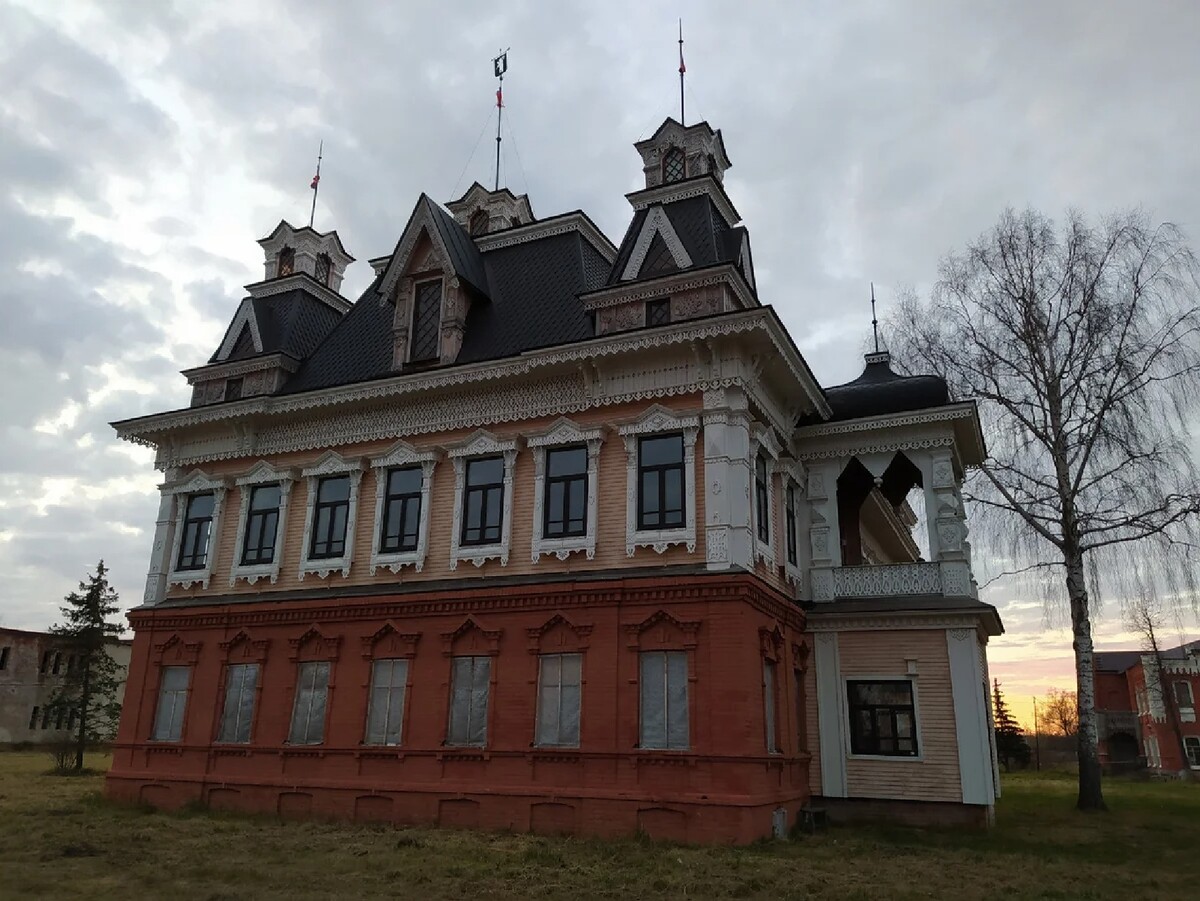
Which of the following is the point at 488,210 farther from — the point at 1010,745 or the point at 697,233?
the point at 1010,745

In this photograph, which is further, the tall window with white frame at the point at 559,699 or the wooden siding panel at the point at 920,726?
the wooden siding panel at the point at 920,726

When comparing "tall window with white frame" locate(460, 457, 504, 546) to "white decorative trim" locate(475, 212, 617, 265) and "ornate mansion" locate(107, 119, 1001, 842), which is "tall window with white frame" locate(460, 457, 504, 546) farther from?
"white decorative trim" locate(475, 212, 617, 265)

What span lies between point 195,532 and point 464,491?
28.7 ft

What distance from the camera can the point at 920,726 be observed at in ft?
62.3

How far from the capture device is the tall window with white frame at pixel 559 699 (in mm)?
17734

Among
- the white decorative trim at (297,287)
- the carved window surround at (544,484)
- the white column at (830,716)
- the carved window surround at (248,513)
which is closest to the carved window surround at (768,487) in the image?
the white column at (830,716)

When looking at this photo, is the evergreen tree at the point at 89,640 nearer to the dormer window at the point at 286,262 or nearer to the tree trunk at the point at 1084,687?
the dormer window at the point at 286,262

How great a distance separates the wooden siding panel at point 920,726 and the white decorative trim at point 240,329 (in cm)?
1838

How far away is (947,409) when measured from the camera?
2027 centimetres

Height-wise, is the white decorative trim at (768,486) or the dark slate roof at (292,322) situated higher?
the dark slate roof at (292,322)

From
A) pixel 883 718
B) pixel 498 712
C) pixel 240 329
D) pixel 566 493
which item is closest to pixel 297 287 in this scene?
pixel 240 329

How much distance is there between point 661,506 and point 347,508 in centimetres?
841

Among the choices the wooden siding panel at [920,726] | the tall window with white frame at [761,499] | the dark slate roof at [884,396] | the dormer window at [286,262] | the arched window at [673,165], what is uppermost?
the dormer window at [286,262]

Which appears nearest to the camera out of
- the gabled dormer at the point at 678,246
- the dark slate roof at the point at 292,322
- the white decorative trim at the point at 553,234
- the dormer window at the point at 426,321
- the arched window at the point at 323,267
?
the gabled dormer at the point at 678,246
